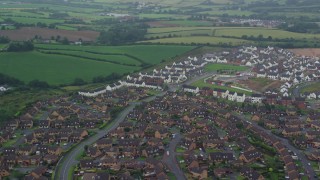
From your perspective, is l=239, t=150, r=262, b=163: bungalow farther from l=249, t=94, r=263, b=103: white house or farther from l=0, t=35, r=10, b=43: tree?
l=0, t=35, r=10, b=43: tree

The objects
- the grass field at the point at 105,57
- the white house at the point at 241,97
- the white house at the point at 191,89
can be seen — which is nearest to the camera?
the white house at the point at 241,97

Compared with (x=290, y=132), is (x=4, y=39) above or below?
above

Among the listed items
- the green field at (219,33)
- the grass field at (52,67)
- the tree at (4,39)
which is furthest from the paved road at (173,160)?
the green field at (219,33)

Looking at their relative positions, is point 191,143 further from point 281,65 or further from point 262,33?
point 262,33

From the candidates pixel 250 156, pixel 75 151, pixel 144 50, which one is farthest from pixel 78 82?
pixel 250 156

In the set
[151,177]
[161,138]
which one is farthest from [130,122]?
[151,177]

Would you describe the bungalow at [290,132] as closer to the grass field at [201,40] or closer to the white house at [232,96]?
the white house at [232,96]
